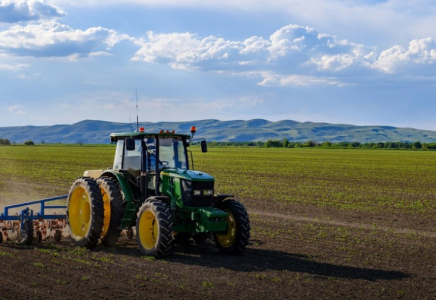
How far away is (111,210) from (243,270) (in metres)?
3.28

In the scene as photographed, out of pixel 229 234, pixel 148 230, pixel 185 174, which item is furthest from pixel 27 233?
pixel 229 234

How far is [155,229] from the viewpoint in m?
11.8

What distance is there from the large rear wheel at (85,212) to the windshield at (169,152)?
1360mm

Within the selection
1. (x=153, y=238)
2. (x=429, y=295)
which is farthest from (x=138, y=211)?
(x=429, y=295)

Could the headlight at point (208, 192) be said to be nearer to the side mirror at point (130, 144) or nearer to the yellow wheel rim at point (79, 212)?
the side mirror at point (130, 144)

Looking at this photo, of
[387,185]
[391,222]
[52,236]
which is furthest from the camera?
[387,185]

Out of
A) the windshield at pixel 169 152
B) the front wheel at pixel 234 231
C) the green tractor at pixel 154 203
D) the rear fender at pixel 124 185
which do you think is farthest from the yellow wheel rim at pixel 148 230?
the front wheel at pixel 234 231

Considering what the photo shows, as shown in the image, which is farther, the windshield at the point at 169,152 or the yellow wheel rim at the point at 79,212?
the yellow wheel rim at the point at 79,212

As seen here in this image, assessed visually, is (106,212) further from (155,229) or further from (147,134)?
(147,134)

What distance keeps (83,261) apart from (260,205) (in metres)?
11.9

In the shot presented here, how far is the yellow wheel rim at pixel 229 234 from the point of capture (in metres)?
12.4

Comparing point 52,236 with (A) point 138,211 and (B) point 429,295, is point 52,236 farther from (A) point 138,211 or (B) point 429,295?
(B) point 429,295

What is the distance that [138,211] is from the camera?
41.2 feet

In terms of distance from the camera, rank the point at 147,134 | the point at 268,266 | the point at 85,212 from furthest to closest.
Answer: the point at 85,212 < the point at 147,134 < the point at 268,266
